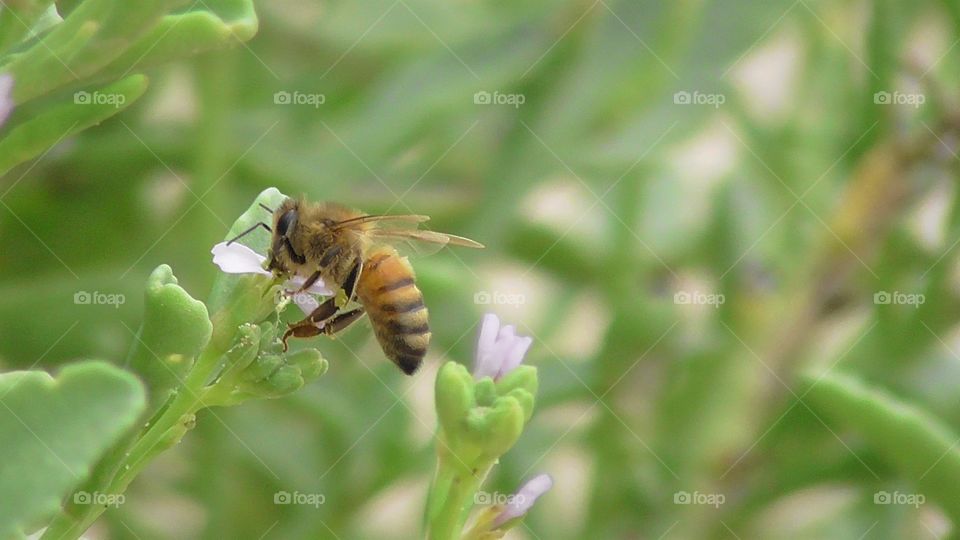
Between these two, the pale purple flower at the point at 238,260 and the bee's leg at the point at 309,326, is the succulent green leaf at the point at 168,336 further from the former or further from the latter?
the bee's leg at the point at 309,326

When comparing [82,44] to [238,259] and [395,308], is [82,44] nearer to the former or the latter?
[238,259]

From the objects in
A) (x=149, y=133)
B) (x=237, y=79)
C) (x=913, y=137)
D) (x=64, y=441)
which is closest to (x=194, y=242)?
(x=149, y=133)

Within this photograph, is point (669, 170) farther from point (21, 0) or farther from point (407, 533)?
point (21, 0)

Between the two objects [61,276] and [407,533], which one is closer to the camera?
[61,276]

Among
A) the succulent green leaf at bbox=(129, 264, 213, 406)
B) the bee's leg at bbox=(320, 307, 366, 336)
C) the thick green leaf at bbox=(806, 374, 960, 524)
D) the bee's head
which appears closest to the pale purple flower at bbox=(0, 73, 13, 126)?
the succulent green leaf at bbox=(129, 264, 213, 406)

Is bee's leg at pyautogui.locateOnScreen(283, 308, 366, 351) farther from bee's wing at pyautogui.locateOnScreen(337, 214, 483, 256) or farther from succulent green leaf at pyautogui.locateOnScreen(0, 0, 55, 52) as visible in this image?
succulent green leaf at pyautogui.locateOnScreen(0, 0, 55, 52)

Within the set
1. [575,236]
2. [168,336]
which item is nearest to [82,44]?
[168,336]

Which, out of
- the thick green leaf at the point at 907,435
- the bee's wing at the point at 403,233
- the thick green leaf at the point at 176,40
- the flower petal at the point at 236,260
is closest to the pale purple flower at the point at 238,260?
the flower petal at the point at 236,260
